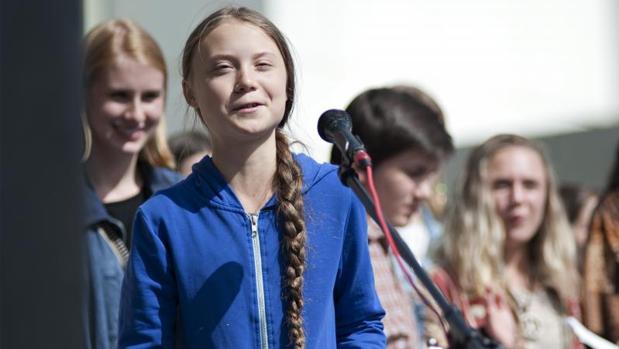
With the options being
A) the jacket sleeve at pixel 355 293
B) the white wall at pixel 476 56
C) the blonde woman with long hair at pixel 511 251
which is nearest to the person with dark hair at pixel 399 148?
the blonde woman with long hair at pixel 511 251

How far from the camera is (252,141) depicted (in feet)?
8.30

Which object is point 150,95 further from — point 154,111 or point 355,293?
point 355,293

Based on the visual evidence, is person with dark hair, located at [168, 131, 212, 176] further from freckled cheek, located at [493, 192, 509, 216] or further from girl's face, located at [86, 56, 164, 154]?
freckled cheek, located at [493, 192, 509, 216]

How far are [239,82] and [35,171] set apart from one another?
1.17 meters

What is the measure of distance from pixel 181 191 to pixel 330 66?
7.29 meters

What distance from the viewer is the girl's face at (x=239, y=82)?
8.19 ft

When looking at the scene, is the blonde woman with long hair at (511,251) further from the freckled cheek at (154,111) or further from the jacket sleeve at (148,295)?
the jacket sleeve at (148,295)

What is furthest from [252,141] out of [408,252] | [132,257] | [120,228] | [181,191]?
[120,228]

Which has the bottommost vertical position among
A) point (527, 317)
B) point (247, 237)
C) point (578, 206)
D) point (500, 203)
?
point (527, 317)

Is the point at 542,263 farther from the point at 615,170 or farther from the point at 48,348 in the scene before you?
the point at 48,348

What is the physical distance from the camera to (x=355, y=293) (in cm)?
258

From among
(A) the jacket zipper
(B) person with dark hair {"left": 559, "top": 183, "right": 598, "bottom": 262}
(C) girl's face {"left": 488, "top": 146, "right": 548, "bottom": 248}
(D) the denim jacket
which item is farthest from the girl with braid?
(B) person with dark hair {"left": 559, "top": 183, "right": 598, "bottom": 262}

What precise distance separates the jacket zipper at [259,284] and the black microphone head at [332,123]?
9.4 inches

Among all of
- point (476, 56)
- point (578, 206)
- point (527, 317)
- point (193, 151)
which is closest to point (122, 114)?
point (193, 151)
